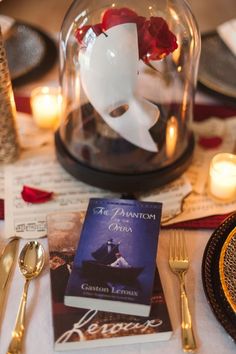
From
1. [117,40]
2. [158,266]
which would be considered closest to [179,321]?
[158,266]

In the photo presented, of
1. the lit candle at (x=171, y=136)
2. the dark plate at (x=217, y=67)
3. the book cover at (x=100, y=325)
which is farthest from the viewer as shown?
the dark plate at (x=217, y=67)

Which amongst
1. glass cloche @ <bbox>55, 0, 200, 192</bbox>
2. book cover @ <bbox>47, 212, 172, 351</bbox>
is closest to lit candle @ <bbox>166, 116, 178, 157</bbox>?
glass cloche @ <bbox>55, 0, 200, 192</bbox>

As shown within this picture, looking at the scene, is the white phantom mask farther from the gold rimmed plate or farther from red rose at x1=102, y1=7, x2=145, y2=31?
the gold rimmed plate

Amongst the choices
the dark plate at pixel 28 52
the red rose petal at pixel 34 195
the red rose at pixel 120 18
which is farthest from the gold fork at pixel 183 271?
the dark plate at pixel 28 52

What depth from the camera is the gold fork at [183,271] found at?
1.69 feet

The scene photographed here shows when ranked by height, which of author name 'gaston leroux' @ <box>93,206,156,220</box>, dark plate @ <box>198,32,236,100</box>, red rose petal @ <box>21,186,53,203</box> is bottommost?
red rose petal @ <box>21,186,53,203</box>

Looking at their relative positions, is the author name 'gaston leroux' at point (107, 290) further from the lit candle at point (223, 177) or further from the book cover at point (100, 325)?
the lit candle at point (223, 177)

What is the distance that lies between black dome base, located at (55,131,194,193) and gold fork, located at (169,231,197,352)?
0.34ft

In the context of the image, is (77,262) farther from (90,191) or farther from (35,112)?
(35,112)

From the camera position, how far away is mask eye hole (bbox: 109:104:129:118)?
0.66 metres

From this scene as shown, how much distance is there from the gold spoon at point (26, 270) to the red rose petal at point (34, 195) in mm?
104

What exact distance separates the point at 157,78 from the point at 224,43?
14.1 inches

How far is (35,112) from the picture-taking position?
0.84 m

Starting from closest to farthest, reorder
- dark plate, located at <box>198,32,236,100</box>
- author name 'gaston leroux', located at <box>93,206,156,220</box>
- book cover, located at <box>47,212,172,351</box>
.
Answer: book cover, located at <box>47,212,172,351</box> < author name 'gaston leroux', located at <box>93,206,156,220</box> < dark plate, located at <box>198,32,236,100</box>
